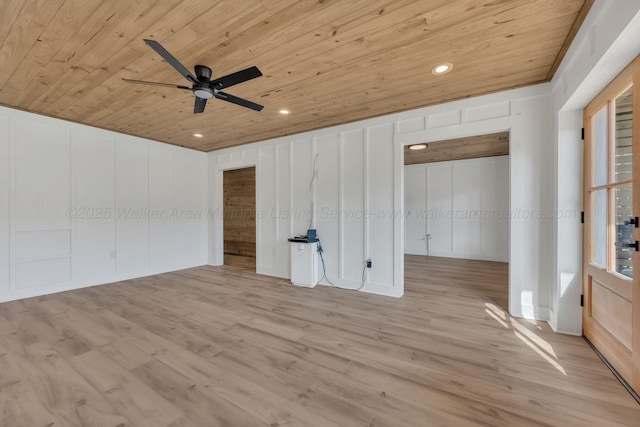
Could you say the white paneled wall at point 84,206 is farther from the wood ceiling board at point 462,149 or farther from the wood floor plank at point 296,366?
the wood ceiling board at point 462,149

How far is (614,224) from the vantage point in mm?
2008

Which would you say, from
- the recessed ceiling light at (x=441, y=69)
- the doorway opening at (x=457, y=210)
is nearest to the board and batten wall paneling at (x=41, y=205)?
the recessed ceiling light at (x=441, y=69)

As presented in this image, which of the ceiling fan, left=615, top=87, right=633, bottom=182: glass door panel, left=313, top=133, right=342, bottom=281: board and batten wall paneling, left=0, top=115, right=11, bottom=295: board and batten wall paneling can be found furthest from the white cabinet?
left=0, top=115, right=11, bottom=295: board and batten wall paneling

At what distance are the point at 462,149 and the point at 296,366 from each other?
539 centimetres

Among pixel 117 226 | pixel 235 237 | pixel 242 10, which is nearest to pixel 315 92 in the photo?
pixel 242 10

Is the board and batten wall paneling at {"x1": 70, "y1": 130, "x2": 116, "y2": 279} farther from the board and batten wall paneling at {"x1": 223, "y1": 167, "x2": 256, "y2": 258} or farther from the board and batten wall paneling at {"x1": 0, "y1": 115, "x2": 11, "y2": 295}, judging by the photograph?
the board and batten wall paneling at {"x1": 223, "y1": 167, "x2": 256, "y2": 258}

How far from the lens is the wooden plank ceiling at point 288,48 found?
1784 mm

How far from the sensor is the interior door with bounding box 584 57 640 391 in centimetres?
170

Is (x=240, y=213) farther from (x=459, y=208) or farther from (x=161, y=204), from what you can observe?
(x=459, y=208)

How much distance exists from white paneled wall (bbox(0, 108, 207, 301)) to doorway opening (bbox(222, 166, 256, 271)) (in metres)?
1.76

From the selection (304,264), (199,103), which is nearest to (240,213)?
(304,264)

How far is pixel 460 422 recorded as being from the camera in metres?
1.50

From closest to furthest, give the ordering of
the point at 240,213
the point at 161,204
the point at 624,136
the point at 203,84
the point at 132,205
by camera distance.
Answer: the point at 624,136 → the point at 203,84 → the point at 132,205 → the point at 161,204 → the point at 240,213

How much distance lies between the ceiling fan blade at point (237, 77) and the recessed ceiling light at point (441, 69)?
1.69 metres
